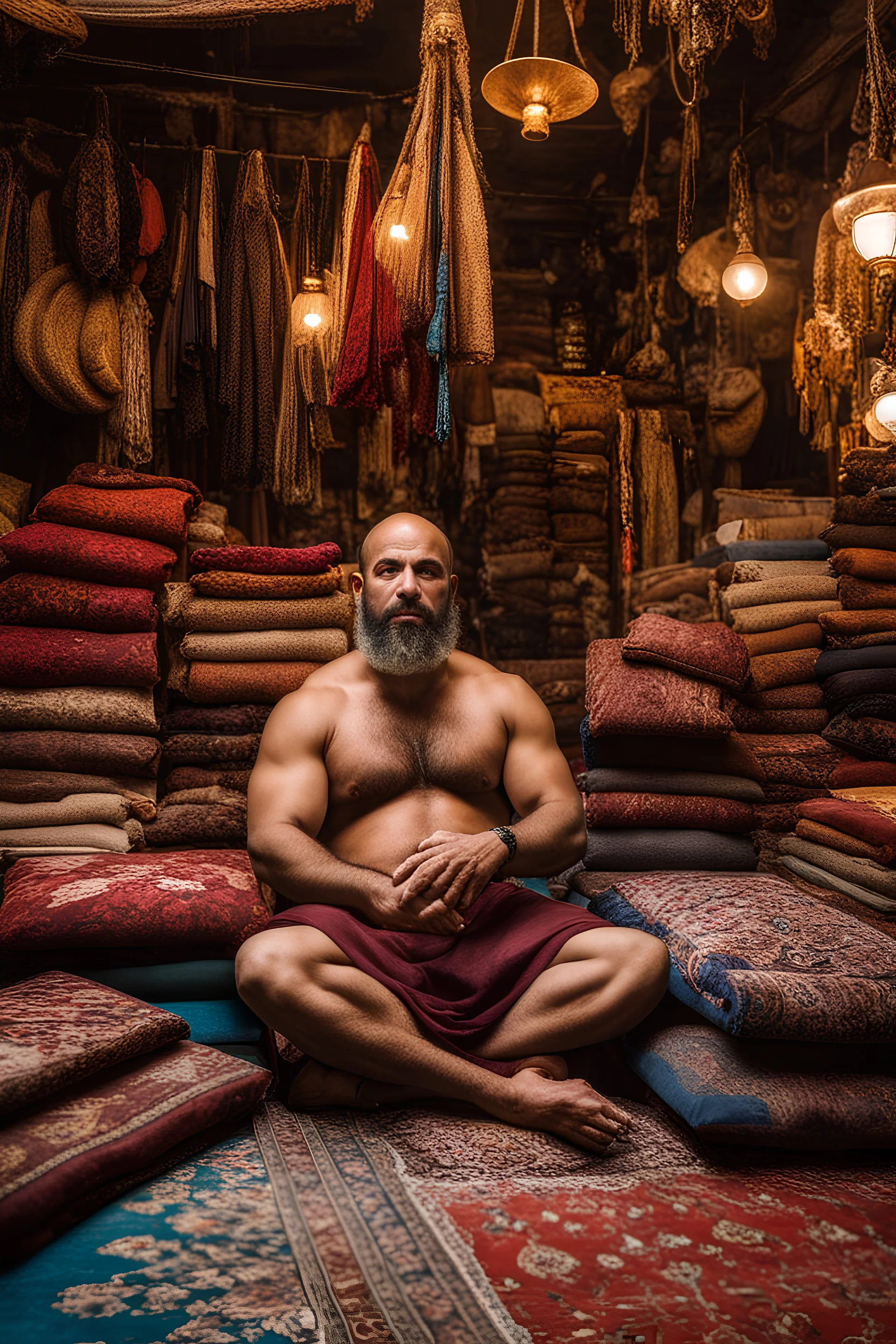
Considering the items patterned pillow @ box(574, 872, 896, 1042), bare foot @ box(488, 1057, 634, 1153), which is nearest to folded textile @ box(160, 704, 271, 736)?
patterned pillow @ box(574, 872, 896, 1042)

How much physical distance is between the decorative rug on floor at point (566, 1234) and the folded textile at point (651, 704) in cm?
123

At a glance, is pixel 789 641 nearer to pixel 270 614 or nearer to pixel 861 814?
pixel 861 814

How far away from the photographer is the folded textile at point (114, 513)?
137 inches

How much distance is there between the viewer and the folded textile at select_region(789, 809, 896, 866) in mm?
2832

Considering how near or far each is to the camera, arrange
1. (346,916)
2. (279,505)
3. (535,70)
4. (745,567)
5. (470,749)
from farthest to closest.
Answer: (279,505) < (745,567) < (535,70) < (470,749) < (346,916)

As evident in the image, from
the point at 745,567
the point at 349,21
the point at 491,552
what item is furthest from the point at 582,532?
the point at 349,21

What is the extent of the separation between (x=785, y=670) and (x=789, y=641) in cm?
15

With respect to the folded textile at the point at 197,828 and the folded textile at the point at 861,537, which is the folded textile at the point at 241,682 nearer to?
the folded textile at the point at 197,828

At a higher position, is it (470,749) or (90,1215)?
(470,749)

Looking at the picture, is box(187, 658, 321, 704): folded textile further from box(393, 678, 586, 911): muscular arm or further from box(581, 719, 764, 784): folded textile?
box(581, 719, 764, 784): folded textile

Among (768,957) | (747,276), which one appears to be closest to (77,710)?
(768,957)

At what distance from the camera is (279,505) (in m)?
6.32

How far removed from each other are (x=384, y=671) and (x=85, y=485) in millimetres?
1575

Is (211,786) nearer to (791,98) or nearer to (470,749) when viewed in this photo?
(470,749)
